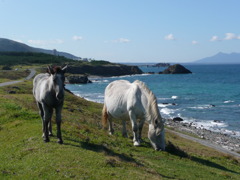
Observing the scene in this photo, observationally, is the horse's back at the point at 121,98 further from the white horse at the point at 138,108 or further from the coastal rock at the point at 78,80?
the coastal rock at the point at 78,80

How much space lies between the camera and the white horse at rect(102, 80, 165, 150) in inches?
593

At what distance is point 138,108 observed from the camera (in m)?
15.7

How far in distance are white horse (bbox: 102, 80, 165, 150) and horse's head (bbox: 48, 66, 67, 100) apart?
188 inches

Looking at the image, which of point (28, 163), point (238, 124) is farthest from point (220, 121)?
point (28, 163)

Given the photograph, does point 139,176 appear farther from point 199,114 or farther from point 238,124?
point 199,114

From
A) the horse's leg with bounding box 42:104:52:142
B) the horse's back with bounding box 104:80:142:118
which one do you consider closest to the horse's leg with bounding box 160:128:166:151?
the horse's back with bounding box 104:80:142:118

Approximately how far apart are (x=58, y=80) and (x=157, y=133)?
596 cm

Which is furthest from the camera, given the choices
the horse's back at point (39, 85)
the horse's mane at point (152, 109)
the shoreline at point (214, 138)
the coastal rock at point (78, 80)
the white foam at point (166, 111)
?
the coastal rock at point (78, 80)

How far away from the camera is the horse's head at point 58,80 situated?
1213cm

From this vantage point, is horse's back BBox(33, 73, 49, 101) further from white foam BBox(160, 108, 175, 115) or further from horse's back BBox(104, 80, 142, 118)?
white foam BBox(160, 108, 175, 115)

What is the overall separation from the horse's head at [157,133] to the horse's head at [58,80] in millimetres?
5248

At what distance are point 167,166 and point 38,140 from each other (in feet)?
20.4

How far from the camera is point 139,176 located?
10.4 meters

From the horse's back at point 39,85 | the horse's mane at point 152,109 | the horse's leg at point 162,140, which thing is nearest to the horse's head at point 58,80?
the horse's back at point 39,85
